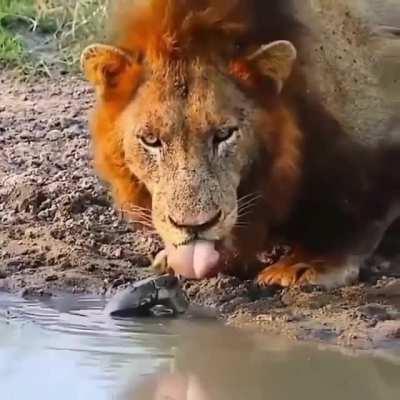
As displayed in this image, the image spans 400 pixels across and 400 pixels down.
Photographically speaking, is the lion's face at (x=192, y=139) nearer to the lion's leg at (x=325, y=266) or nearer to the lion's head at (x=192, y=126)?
the lion's head at (x=192, y=126)

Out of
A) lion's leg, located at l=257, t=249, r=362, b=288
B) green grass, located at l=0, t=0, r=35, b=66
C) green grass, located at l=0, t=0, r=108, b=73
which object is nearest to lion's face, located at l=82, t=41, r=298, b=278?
lion's leg, located at l=257, t=249, r=362, b=288

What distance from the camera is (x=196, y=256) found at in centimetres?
522

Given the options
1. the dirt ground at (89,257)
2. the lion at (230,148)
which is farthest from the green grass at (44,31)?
the lion at (230,148)

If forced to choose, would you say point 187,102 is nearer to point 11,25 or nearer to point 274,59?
point 274,59

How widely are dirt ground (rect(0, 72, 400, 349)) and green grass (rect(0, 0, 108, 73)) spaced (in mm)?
914

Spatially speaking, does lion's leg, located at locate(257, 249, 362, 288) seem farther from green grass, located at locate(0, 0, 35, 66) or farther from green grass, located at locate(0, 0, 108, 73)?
green grass, located at locate(0, 0, 35, 66)

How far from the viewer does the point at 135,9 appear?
5.62 m

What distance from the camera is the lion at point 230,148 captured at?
207 inches

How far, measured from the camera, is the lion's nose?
5113 mm

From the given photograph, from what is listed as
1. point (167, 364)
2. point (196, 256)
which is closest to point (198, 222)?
point (196, 256)

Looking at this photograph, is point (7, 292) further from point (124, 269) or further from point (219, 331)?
point (219, 331)

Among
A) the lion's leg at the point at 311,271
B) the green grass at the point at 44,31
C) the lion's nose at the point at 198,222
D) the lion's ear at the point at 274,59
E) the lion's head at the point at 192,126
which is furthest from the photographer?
the green grass at the point at 44,31

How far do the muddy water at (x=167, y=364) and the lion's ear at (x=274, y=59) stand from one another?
90 cm

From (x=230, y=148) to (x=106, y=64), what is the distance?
56cm
